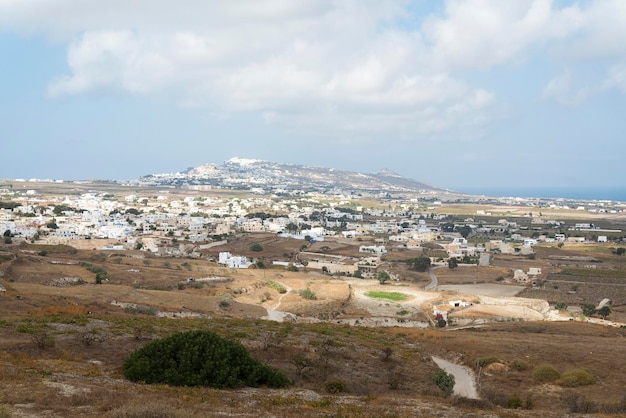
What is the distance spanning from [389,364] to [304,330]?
4.89 m

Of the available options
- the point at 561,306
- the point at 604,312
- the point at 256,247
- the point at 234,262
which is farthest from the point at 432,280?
the point at 256,247

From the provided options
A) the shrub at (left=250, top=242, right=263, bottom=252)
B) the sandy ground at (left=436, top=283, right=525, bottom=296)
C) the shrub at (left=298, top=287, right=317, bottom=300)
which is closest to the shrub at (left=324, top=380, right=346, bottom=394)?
the shrub at (left=298, top=287, right=317, bottom=300)

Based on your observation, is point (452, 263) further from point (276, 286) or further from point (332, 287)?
point (276, 286)

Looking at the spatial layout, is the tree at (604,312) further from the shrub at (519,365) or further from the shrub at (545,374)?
the shrub at (545,374)

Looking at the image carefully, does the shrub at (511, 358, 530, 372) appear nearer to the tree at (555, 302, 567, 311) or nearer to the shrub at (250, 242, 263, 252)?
the tree at (555, 302, 567, 311)

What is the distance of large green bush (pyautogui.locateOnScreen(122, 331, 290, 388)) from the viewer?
42.8 feet

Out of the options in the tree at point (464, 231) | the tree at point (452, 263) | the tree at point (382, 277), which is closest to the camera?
the tree at point (382, 277)

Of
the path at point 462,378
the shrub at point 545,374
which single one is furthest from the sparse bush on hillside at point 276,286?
the shrub at point 545,374

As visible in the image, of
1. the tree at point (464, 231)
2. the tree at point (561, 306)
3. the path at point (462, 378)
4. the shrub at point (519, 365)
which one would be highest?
the shrub at point (519, 365)

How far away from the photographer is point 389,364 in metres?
18.9

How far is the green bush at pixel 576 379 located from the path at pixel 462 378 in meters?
2.82

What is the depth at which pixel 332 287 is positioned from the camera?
164 feet

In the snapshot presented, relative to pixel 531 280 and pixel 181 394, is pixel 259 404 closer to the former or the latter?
pixel 181 394

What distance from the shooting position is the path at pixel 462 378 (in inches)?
676
